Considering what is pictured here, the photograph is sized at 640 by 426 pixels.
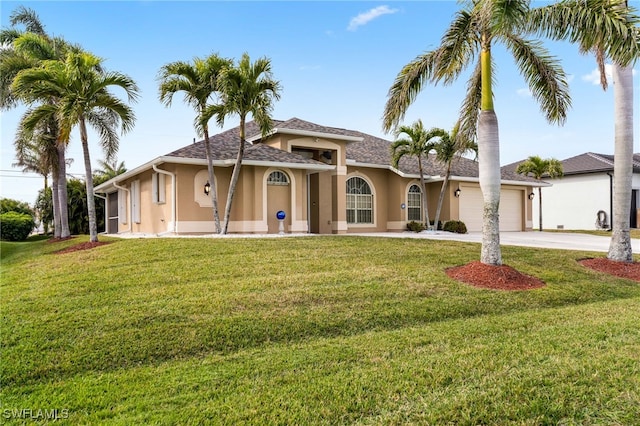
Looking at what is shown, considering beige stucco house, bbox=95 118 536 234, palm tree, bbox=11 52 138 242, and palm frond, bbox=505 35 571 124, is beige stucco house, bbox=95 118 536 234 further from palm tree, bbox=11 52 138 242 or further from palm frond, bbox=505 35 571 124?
palm frond, bbox=505 35 571 124

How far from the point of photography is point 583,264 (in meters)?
10.7

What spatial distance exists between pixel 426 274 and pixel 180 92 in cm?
1049

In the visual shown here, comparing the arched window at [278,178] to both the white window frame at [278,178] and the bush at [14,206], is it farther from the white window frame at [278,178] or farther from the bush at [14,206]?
the bush at [14,206]

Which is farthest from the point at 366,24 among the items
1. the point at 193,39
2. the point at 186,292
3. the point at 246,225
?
the point at 186,292

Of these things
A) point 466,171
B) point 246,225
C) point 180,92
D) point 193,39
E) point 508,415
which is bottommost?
point 508,415

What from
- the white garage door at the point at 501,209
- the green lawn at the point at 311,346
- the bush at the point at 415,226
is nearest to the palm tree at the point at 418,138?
the bush at the point at 415,226

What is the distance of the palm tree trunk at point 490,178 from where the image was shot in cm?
883

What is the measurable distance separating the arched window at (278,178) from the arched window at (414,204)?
24.9 feet

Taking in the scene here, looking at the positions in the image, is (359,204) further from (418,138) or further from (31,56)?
(31,56)

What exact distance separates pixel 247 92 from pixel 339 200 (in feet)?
22.4

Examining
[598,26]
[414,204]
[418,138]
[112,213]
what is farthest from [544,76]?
[112,213]

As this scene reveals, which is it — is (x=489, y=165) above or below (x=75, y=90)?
below

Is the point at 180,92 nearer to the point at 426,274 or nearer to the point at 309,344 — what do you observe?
the point at 426,274

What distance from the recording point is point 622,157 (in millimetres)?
10703
